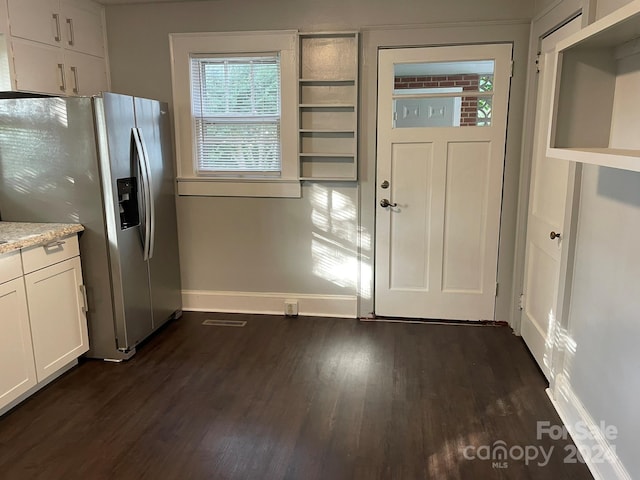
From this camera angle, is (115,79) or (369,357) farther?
(115,79)

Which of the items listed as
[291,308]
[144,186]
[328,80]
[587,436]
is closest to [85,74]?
[144,186]

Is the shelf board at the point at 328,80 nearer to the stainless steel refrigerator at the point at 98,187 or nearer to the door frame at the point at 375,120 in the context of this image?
the door frame at the point at 375,120

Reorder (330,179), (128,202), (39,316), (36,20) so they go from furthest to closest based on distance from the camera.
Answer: (330,179)
(128,202)
(36,20)
(39,316)

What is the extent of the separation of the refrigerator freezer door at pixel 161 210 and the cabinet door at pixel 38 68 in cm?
57

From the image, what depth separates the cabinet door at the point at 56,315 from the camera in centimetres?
258

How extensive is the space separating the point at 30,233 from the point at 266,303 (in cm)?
181

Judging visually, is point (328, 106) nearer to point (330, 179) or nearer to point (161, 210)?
point (330, 179)

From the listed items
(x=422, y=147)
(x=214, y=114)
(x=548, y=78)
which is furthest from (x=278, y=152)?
(x=548, y=78)

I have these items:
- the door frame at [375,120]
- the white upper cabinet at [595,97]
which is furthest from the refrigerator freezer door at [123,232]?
the white upper cabinet at [595,97]

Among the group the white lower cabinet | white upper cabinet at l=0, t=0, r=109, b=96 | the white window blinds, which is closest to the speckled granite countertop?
the white lower cabinet

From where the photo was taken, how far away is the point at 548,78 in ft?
9.37

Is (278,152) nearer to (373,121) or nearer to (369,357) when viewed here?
(373,121)

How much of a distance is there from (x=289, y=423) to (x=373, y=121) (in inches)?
85.9

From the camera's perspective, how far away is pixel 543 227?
9.51ft
